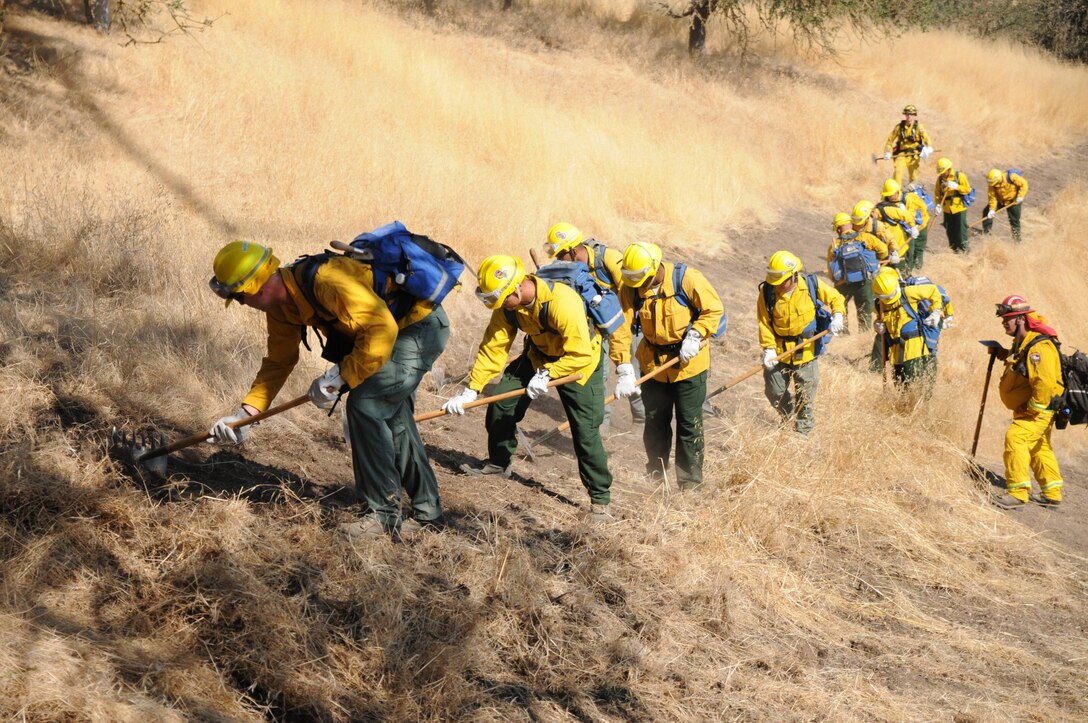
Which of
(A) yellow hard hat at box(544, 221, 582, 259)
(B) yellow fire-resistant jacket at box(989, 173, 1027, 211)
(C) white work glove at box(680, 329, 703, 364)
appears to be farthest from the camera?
(B) yellow fire-resistant jacket at box(989, 173, 1027, 211)

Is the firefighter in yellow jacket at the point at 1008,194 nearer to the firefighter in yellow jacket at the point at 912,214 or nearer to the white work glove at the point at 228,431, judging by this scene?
the firefighter in yellow jacket at the point at 912,214

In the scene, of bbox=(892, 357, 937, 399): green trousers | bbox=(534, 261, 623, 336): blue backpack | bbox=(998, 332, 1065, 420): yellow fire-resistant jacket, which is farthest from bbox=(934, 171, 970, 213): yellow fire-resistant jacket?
bbox=(534, 261, 623, 336): blue backpack

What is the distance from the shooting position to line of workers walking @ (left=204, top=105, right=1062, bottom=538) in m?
4.26

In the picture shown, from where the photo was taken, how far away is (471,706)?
12.3ft

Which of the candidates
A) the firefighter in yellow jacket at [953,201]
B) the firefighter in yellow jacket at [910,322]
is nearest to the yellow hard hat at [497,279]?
the firefighter in yellow jacket at [910,322]

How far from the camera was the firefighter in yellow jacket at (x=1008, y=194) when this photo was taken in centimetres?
1669

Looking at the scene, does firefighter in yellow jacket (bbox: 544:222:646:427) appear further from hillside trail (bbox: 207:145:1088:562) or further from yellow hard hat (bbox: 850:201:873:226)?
yellow hard hat (bbox: 850:201:873:226)

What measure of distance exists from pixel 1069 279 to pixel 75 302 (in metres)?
13.7

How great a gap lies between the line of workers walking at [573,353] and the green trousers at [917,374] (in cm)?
2

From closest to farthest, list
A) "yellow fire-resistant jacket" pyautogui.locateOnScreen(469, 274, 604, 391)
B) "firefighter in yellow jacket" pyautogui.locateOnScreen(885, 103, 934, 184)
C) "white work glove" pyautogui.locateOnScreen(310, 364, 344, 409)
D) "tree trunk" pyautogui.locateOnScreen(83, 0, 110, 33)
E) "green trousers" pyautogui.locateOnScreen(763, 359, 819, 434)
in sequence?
1. "white work glove" pyautogui.locateOnScreen(310, 364, 344, 409)
2. "yellow fire-resistant jacket" pyautogui.locateOnScreen(469, 274, 604, 391)
3. "green trousers" pyautogui.locateOnScreen(763, 359, 819, 434)
4. "tree trunk" pyautogui.locateOnScreen(83, 0, 110, 33)
5. "firefighter in yellow jacket" pyautogui.locateOnScreen(885, 103, 934, 184)

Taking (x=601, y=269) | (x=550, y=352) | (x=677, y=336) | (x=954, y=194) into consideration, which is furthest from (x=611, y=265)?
(x=954, y=194)

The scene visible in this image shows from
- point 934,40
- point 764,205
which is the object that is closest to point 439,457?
point 764,205

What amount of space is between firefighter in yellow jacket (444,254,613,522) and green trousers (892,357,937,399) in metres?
4.12

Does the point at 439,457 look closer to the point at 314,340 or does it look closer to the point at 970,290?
the point at 314,340
